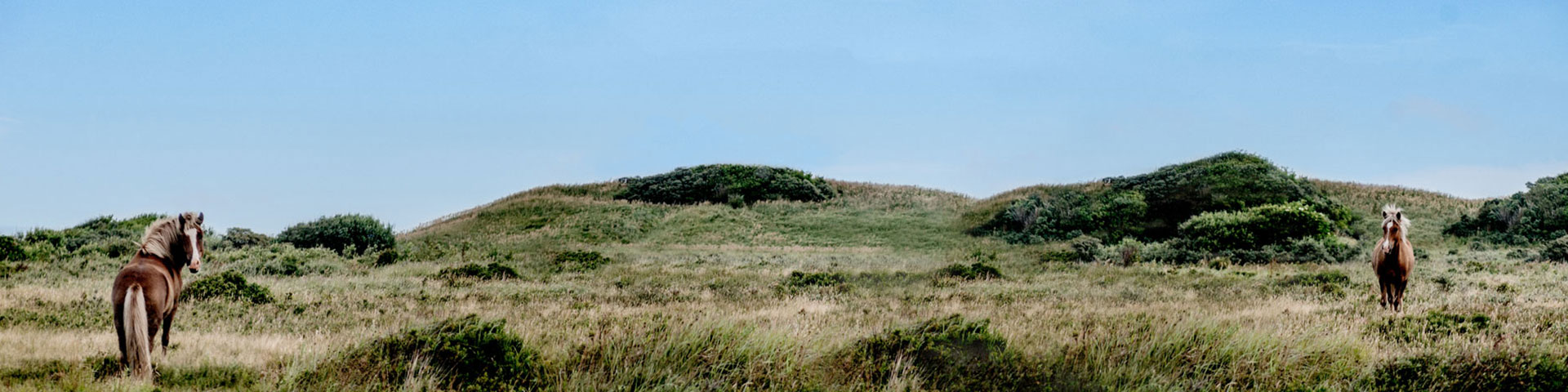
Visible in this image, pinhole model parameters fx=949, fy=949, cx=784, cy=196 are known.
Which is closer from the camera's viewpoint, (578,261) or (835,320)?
(835,320)

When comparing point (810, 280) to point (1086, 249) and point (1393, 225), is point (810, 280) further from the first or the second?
point (1086, 249)

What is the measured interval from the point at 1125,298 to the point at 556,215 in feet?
99.4

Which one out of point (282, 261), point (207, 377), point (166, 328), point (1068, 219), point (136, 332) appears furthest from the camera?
point (1068, 219)

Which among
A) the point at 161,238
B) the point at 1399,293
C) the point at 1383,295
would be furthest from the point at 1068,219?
the point at 161,238

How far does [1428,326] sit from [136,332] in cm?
1370

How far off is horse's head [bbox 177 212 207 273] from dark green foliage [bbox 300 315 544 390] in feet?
4.76

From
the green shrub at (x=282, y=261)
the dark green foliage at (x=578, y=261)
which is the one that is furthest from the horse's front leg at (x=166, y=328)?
the dark green foliage at (x=578, y=261)

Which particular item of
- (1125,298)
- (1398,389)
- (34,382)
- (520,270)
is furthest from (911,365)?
(520,270)

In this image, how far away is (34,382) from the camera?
7629mm

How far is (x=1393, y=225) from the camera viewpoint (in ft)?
48.2

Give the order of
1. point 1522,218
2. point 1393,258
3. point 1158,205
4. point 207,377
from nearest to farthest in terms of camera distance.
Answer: point 207,377 < point 1393,258 < point 1522,218 < point 1158,205

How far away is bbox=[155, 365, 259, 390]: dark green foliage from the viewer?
7797 millimetres

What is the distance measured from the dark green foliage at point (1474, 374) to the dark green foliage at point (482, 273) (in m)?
16.9

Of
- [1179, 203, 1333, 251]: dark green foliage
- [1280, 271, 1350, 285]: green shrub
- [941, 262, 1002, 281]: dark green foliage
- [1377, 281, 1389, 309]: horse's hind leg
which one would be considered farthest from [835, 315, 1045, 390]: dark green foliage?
[1179, 203, 1333, 251]: dark green foliage
